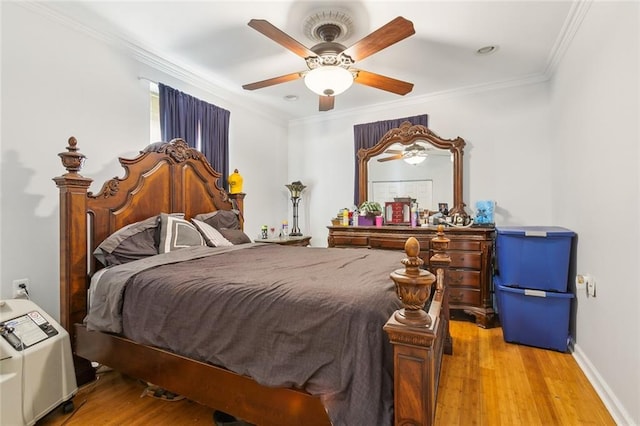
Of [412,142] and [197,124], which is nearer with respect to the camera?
[197,124]

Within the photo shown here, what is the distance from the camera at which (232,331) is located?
4.63 ft

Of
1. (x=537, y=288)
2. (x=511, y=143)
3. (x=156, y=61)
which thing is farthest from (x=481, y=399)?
(x=156, y=61)

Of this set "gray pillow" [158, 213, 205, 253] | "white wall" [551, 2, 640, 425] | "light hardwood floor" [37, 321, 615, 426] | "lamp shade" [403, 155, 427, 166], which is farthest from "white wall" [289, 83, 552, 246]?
"gray pillow" [158, 213, 205, 253]

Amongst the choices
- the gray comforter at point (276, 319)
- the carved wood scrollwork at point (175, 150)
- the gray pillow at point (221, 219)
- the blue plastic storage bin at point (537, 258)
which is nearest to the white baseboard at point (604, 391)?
the blue plastic storage bin at point (537, 258)

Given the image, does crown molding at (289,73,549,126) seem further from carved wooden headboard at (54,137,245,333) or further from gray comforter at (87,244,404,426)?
gray comforter at (87,244,404,426)

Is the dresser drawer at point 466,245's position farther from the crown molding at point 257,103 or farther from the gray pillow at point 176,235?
the gray pillow at point 176,235

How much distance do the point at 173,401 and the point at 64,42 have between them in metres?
2.64

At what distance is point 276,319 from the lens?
4.32ft

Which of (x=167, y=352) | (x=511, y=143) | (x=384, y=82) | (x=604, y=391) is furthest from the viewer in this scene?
(x=511, y=143)

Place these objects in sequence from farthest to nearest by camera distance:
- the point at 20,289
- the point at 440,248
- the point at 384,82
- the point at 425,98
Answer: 1. the point at 425,98
2. the point at 384,82
3. the point at 440,248
4. the point at 20,289

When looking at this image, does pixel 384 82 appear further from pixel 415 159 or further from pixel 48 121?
pixel 48 121

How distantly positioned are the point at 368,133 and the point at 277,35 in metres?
2.46

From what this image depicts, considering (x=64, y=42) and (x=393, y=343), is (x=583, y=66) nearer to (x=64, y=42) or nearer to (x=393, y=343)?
(x=393, y=343)

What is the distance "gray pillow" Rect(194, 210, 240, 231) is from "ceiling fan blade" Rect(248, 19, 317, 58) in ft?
5.65
